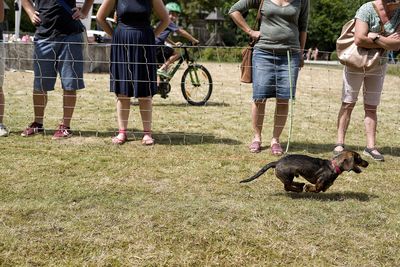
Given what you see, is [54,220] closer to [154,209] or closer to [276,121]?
[154,209]

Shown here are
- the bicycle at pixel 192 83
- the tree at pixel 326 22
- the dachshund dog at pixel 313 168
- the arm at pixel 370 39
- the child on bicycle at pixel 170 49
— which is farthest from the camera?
the tree at pixel 326 22

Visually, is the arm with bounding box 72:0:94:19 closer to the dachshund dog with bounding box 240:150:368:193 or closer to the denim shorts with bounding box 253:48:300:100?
the denim shorts with bounding box 253:48:300:100

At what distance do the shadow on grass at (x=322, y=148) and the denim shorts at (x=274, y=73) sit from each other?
59 cm

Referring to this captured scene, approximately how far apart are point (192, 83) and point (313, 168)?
14.5ft

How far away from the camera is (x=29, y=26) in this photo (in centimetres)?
3738

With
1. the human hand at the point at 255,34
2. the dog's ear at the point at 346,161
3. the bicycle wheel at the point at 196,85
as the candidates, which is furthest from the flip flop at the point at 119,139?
the bicycle wheel at the point at 196,85

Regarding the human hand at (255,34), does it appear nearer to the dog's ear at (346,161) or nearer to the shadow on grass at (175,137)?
the shadow on grass at (175,137)

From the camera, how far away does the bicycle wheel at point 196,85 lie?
24.0ft

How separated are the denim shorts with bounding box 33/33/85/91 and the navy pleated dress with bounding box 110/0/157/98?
0.37 meters

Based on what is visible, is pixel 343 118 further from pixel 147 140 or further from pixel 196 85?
pixel 196 85

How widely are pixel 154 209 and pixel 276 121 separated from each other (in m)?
1.97

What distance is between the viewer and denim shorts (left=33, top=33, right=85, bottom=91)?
15.1 ft

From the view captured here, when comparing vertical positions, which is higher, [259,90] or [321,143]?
[259,90]

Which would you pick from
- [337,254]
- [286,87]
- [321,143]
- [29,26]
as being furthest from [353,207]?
[29,26]
